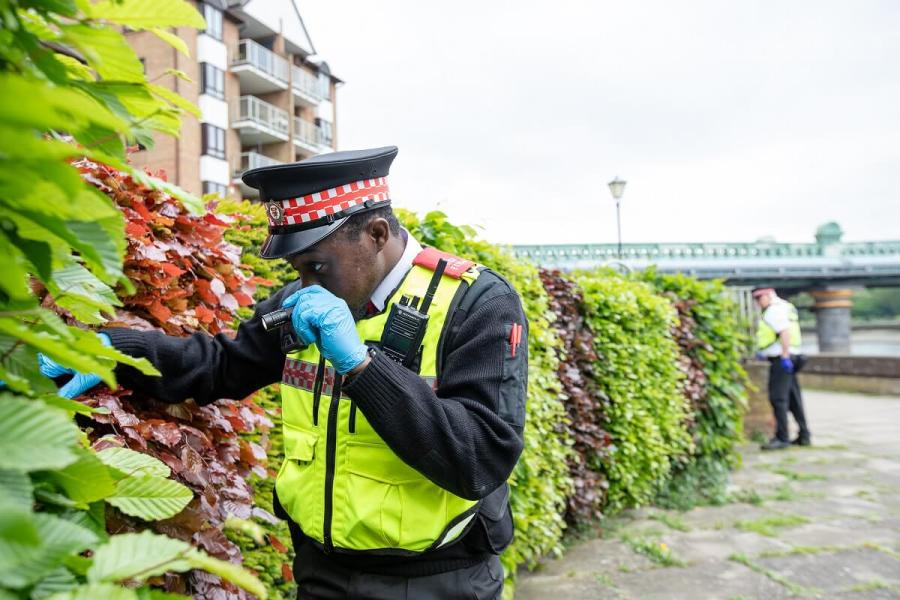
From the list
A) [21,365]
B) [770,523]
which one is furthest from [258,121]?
[21,365]

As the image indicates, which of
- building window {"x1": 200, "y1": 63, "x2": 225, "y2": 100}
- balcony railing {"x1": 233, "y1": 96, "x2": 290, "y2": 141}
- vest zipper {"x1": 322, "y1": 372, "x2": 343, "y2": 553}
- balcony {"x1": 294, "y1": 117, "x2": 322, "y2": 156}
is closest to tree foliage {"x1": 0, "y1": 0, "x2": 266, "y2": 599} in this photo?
vest zipper {"x1": 322, "y1": 372, "x2": 343, "y2": 553}

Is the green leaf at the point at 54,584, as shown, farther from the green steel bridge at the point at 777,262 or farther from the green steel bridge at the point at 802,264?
the green steel bridge at the point at 777,262

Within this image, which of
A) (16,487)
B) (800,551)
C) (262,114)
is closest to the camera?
(16,487)

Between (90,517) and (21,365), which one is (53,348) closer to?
A: (21,365)

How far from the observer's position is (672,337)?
6.96 meters

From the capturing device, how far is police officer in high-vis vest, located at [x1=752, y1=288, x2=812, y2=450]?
8445mm

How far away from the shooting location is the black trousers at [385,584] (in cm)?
200

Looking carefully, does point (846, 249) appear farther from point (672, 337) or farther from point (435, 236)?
point (435, 236)

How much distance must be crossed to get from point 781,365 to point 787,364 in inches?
3.0

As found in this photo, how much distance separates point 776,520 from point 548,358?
8.45 ft

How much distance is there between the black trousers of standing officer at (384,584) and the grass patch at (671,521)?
3832 millimetres

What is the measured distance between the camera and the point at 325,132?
114ft

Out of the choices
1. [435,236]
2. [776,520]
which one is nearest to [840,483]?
[776,520]

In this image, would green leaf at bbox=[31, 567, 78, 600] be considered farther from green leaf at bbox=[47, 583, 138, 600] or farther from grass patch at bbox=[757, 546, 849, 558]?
grass patch at bbox=[757, 546, 849, 558]
